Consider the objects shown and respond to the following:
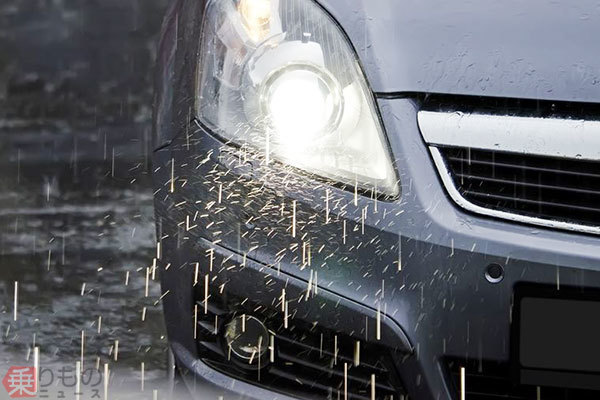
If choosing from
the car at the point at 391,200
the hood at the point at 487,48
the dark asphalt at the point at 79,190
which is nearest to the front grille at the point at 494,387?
the car at the point at 391,200

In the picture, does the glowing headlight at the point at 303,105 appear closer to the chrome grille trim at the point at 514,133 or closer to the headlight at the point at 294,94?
the headlight at the point at 294,94

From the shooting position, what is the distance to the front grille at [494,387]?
2.66 metres

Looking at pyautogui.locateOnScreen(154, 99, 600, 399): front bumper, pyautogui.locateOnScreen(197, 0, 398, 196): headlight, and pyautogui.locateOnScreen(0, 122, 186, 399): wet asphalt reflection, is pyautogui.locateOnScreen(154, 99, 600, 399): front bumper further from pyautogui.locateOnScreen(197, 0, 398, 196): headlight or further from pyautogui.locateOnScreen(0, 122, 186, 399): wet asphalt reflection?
pyautogui.locateOnScreen(0, 122, 186, 399): wet asphalt reflection

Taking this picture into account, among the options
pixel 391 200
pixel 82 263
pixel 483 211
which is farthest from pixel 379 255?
pixel 82 263

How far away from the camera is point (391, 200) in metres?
Answer: 2.67

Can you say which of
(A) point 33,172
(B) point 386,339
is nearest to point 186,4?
(B) point 386,339

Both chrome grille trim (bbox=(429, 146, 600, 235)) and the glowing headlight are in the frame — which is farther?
the glowing headlight

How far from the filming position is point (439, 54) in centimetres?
266

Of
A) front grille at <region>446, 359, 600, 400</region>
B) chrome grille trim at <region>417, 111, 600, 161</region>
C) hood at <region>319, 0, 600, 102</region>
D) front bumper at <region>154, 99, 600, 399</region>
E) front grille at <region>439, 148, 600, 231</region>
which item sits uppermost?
hood at <region>319, 0, 600, 102</region>

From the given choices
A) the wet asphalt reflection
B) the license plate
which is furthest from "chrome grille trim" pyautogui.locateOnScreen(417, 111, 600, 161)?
the wet asphalt reflection

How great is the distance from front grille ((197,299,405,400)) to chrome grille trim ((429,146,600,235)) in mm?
342

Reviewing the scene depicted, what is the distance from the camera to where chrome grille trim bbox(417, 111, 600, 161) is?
2.61 metres

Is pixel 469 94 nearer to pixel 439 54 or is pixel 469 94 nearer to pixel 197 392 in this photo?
pixel 439 54

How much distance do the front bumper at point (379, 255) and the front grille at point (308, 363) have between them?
0.03 metres
